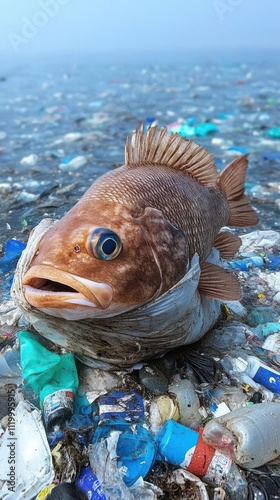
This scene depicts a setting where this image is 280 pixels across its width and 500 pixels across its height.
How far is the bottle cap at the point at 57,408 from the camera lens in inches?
93.0

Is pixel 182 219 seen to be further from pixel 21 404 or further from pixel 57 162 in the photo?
pixel 57 162

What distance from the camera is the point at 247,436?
7.30 feet

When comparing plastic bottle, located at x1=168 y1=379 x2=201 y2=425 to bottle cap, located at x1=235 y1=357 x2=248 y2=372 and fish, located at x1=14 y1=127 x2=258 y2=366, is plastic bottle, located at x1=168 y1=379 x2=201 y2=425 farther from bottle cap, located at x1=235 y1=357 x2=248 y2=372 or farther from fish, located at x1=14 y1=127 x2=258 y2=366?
fish, located at x1=14 y1=127 x2=258 y2=366

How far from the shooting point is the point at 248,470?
2.28 meters

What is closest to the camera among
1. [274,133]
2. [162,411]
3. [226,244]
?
[162,411]

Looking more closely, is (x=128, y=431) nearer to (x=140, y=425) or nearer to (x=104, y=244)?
(x=140, y=425)

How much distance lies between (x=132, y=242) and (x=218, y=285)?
88 centimetres

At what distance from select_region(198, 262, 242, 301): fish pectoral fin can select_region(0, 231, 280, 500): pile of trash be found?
19.2 inches

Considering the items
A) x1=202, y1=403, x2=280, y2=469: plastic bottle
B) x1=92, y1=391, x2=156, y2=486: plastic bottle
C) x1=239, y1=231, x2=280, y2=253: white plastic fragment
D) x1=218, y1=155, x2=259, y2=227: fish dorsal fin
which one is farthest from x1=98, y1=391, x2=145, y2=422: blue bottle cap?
x1=239, y1=231, x2=280, y2=253: white plastic fragment

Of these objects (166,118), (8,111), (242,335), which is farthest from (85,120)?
(242,335)

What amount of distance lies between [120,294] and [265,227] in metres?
3.85

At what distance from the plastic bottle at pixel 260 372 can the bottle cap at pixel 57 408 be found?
1.15 m

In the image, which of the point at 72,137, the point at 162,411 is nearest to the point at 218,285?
the point at 162,411

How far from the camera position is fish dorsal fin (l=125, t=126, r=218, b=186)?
2.85 meters
